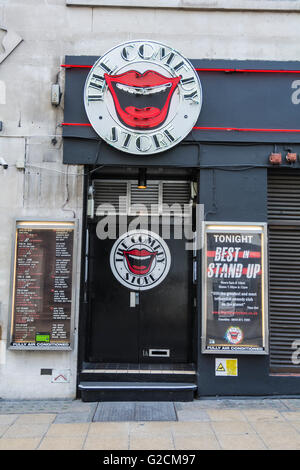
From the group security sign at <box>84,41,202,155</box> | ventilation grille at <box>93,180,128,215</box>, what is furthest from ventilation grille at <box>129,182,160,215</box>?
security sign at <box>84,41,202,155</box>

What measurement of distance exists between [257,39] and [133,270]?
4.64m

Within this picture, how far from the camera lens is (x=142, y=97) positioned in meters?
6.93

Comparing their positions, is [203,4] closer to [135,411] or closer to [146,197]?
[146,197]

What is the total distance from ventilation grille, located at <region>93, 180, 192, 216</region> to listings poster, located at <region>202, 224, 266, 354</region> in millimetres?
948

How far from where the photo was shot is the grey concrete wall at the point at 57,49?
22.6 feet

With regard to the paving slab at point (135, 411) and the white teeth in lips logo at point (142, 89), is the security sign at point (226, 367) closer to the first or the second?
the paving slab at point (135, 411)

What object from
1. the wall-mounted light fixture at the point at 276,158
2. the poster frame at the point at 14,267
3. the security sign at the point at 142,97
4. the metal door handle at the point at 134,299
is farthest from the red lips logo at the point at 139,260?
the wall-mounted light fixture at the point at 276,158

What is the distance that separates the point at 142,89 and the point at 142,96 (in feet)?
0.37

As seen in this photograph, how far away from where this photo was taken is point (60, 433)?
518cm

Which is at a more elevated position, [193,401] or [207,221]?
[207,221]

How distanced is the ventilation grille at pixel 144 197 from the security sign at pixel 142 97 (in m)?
0.91

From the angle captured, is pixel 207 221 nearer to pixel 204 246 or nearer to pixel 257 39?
pixel 204 246
